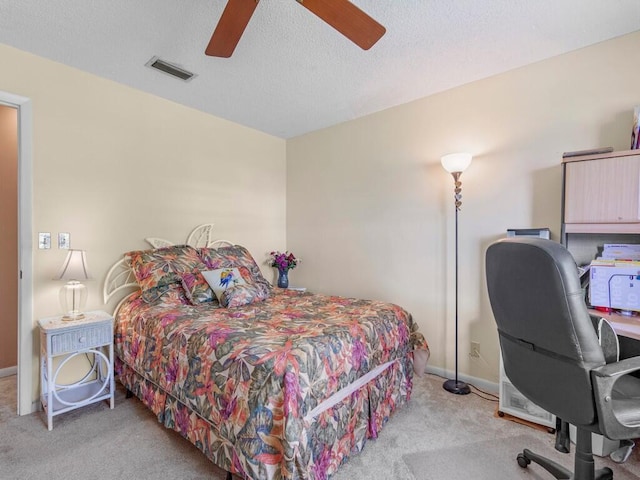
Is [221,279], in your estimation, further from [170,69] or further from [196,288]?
[170,69]

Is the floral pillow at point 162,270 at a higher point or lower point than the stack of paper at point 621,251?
lower

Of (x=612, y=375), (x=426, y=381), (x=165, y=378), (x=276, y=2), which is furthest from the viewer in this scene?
(x=426, y=381)

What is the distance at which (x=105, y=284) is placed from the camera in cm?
Result: 266

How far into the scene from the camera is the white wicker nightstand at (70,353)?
2086 millimetres

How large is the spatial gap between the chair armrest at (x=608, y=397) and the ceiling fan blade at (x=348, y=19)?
1735mm

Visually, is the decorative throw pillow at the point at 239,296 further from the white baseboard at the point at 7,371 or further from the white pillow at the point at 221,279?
the white baseboard at the point at 7,371

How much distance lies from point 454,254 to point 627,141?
135 centimetres

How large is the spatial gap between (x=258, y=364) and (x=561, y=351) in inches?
49.5

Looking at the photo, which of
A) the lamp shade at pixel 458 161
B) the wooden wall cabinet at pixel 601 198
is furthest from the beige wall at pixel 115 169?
the wooden wall cabinet at pixel 601 198

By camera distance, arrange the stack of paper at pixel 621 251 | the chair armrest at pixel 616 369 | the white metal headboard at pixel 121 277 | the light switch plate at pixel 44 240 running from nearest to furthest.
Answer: the chair armrest at pixel 616 369 → the stack of paper at pixel 621 251 → the light switch plate at pixel 44 240 → the white metal headboard at pixel 121 277

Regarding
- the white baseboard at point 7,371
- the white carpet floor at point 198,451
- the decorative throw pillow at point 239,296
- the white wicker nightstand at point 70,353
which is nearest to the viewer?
the white carpet floor at point 198,451

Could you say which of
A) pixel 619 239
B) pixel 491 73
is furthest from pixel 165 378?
pixel 491 73

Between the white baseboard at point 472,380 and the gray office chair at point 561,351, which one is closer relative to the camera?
the gray office chair at point 561,351

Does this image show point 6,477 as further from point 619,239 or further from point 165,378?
point 619,239
